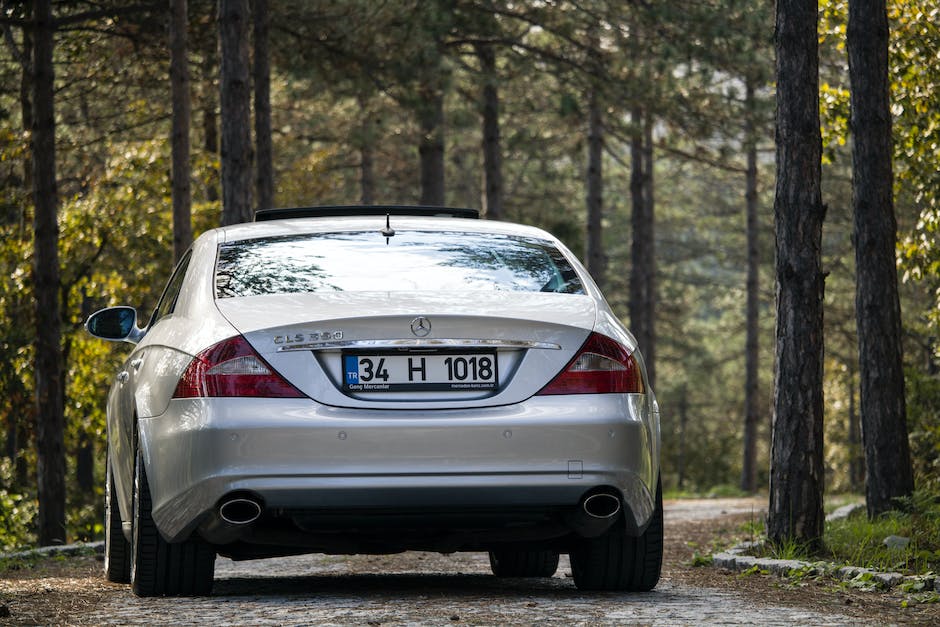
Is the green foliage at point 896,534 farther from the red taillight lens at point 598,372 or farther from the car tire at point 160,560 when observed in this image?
the car tire at point 160,560

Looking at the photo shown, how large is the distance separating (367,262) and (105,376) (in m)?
19.7

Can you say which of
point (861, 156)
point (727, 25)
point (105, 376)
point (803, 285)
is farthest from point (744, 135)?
point (803, 285)

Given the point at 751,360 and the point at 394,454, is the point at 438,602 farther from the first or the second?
the point at 751,360

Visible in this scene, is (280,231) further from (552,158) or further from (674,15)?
(552,158)

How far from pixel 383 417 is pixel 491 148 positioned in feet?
84.7

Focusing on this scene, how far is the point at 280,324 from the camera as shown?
5.77m

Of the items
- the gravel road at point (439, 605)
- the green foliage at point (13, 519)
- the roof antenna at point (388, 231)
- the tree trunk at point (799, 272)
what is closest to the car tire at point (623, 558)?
the gravel road at point (439, 605)

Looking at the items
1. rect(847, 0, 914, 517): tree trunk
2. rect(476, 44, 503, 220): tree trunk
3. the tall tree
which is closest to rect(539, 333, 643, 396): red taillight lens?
rect(847, 0, 914, 517): tree trunk

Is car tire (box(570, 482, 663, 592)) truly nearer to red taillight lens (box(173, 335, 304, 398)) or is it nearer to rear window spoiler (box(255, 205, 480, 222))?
red taillight lens (box(173, 335, 304, 398))

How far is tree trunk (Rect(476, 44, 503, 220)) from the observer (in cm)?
2947

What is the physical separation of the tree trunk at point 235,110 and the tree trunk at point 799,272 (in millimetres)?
7751

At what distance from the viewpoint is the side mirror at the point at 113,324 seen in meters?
7.70

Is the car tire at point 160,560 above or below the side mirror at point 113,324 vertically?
below

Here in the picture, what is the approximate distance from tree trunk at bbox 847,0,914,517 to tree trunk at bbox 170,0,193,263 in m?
9.04
